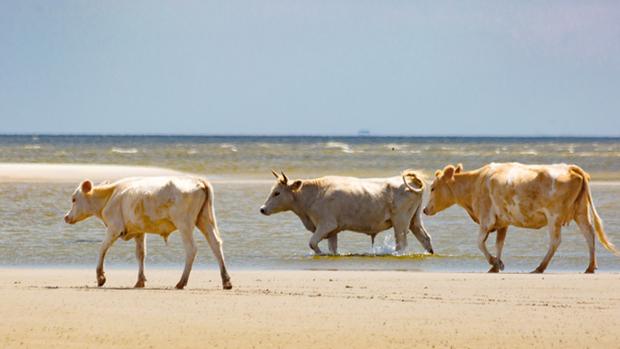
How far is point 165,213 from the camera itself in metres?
14.8

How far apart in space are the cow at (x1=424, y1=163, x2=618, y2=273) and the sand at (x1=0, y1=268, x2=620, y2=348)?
70.5 inches

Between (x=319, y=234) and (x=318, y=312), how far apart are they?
9130 mm

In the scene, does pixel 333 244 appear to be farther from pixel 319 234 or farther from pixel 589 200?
pixel 589 200

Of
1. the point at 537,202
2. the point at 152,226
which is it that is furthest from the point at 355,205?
the point at 152,226

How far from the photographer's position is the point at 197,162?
6812 cm

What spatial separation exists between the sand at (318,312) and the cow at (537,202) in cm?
179

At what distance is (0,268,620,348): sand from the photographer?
10641mm

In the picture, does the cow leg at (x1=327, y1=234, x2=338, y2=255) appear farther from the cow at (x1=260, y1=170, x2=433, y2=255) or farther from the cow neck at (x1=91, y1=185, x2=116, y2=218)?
the cow neck at (x1=91, y1=185, x2=116, y2=218)

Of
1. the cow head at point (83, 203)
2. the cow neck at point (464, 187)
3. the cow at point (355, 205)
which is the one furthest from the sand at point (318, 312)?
the cow at point (355, 205)

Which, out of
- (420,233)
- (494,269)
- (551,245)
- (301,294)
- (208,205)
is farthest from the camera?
(420,233)

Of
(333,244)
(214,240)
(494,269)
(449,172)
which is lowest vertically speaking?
(333,244)

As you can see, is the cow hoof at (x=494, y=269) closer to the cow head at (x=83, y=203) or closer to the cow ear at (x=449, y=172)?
the cow ear at (x=449, y=172)

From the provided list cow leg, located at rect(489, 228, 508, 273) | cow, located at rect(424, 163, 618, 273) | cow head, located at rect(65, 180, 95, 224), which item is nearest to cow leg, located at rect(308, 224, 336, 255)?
cow, located at rect(424, 163, 618, 273)

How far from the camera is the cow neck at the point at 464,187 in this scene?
19250mm
